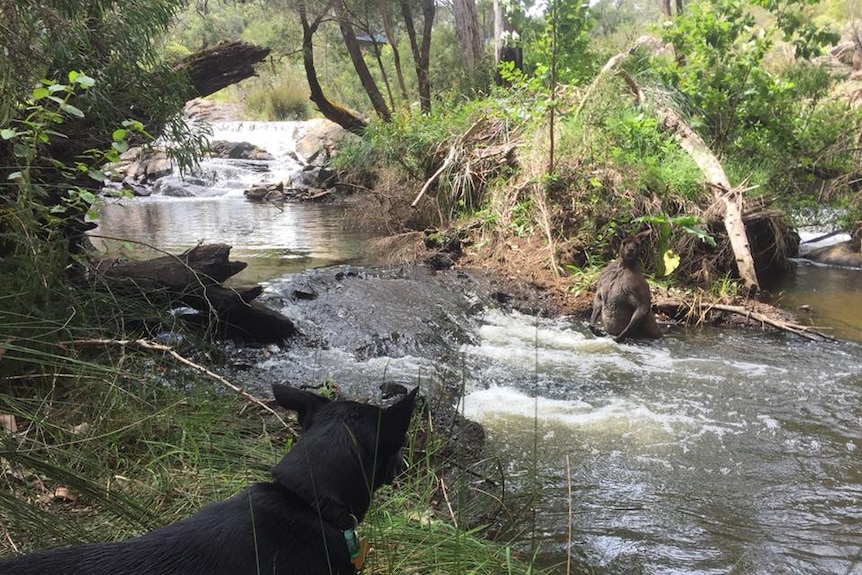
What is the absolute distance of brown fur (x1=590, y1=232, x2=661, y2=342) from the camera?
19.8 ft

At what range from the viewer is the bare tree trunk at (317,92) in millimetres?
15328

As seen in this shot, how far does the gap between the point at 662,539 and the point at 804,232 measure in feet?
37.3

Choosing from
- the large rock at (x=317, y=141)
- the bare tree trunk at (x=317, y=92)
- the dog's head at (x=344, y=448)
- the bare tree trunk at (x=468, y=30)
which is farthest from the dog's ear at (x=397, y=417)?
the large rock at (x=317, y=141)

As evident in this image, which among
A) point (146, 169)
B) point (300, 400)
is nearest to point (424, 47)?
point (146, 169)

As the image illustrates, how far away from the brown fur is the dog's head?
461cm

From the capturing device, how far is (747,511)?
3275mm

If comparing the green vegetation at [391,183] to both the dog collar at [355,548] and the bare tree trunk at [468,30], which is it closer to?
the dog collar at [355,548]

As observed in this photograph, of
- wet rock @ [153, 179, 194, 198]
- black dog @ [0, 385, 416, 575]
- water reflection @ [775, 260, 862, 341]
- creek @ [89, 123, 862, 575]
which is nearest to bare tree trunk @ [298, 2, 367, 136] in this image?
wet rock @ [153, 179, 194, 198]

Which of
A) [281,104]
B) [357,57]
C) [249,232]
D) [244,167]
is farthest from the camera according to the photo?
[281,104]

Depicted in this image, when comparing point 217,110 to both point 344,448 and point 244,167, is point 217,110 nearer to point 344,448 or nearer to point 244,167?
point 244,167

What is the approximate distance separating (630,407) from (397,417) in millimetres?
3248

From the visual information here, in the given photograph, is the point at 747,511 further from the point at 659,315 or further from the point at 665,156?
the point at 665,156

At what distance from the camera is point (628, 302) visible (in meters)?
6.12

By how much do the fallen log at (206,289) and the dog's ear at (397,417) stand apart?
8.81 feet
